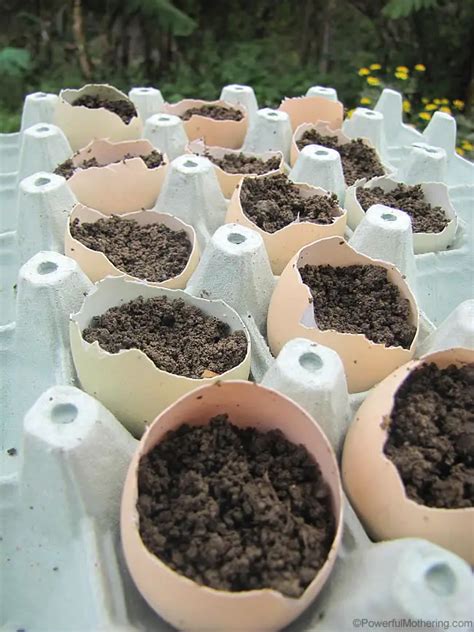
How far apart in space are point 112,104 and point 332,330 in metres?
1.22

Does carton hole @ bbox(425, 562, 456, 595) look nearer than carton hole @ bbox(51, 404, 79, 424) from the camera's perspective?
Yes

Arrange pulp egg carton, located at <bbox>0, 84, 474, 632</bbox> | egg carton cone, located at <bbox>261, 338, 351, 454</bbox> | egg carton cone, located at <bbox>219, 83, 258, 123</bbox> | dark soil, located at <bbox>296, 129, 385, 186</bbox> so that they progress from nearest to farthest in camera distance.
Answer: pulp egg carton, located at <bbox>0, 84, 474, 632</bbox> → egg carton cone, located at <bbox>261, 338, 351, 454</bbox> → dark soil, located at <bbox>296, 129, 385, 186</bbox> → egg carton cone, located at <bbox>219, 83, 258, 123</bbox>

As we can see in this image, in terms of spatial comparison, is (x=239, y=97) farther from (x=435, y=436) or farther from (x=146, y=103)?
(x=435, y=436)

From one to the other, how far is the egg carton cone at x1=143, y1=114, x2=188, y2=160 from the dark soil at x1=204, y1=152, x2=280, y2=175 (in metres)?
0.09

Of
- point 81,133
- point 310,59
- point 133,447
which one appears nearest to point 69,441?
point 133,447

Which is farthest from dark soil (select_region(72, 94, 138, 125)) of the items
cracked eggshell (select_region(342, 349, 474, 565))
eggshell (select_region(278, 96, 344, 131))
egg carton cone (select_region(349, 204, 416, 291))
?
cracked eggshell (select_region(342, 349, 474, 565))

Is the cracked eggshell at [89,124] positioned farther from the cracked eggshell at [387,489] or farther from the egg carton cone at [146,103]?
the cracked eggshell at [387,489]

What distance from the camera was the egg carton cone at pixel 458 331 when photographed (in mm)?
1002

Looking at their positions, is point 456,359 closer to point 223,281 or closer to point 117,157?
point 223,281

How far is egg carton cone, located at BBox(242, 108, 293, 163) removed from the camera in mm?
1756

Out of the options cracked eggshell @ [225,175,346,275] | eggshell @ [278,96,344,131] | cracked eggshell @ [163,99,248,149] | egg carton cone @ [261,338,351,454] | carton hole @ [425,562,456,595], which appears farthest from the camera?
eggshell @ [278,96,344,131]

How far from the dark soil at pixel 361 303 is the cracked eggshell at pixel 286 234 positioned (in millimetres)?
142

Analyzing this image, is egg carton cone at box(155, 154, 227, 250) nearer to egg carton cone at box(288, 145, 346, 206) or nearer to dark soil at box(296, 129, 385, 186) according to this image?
egg carton cone at box(288, 145, 346, 206)

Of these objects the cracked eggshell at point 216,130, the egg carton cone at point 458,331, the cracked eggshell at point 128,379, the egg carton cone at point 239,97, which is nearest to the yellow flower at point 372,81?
the egg carton cone at point 239,97
